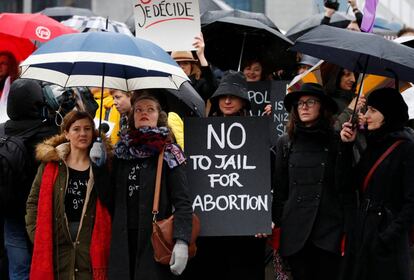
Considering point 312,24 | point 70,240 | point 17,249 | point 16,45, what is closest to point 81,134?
point 70,240

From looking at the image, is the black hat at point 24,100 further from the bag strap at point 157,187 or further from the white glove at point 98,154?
the bag strap at point 157,187

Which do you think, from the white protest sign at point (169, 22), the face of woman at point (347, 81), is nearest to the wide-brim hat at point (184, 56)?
the white protest sign at point (169, 22)

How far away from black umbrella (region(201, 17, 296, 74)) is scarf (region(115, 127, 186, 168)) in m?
2.25

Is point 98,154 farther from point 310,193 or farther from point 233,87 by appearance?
point 310,193

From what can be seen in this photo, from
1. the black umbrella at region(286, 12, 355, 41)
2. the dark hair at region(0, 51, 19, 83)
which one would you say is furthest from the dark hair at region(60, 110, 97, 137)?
the black umbrella at region(286, 12, 355, 41)

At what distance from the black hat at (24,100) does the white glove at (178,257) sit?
181cm

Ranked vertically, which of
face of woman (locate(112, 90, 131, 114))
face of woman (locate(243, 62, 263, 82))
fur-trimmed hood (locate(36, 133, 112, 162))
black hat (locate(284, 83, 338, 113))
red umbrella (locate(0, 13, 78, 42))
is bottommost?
fur-trimmed hood (locate(36, 133, 112, 162))

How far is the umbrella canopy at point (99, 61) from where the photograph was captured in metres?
6.75

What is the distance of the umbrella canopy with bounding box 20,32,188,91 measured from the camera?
6750 mm

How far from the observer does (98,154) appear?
7297mm

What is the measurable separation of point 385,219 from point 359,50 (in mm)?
1333

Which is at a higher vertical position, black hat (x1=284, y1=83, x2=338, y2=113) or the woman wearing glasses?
black hat (x1=284, y1=83, x2=338, y2=113)

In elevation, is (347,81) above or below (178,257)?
above

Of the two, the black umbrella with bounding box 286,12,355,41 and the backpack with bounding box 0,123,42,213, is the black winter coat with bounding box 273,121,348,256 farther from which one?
the black umbrella with bounding box 286,12,355,41
